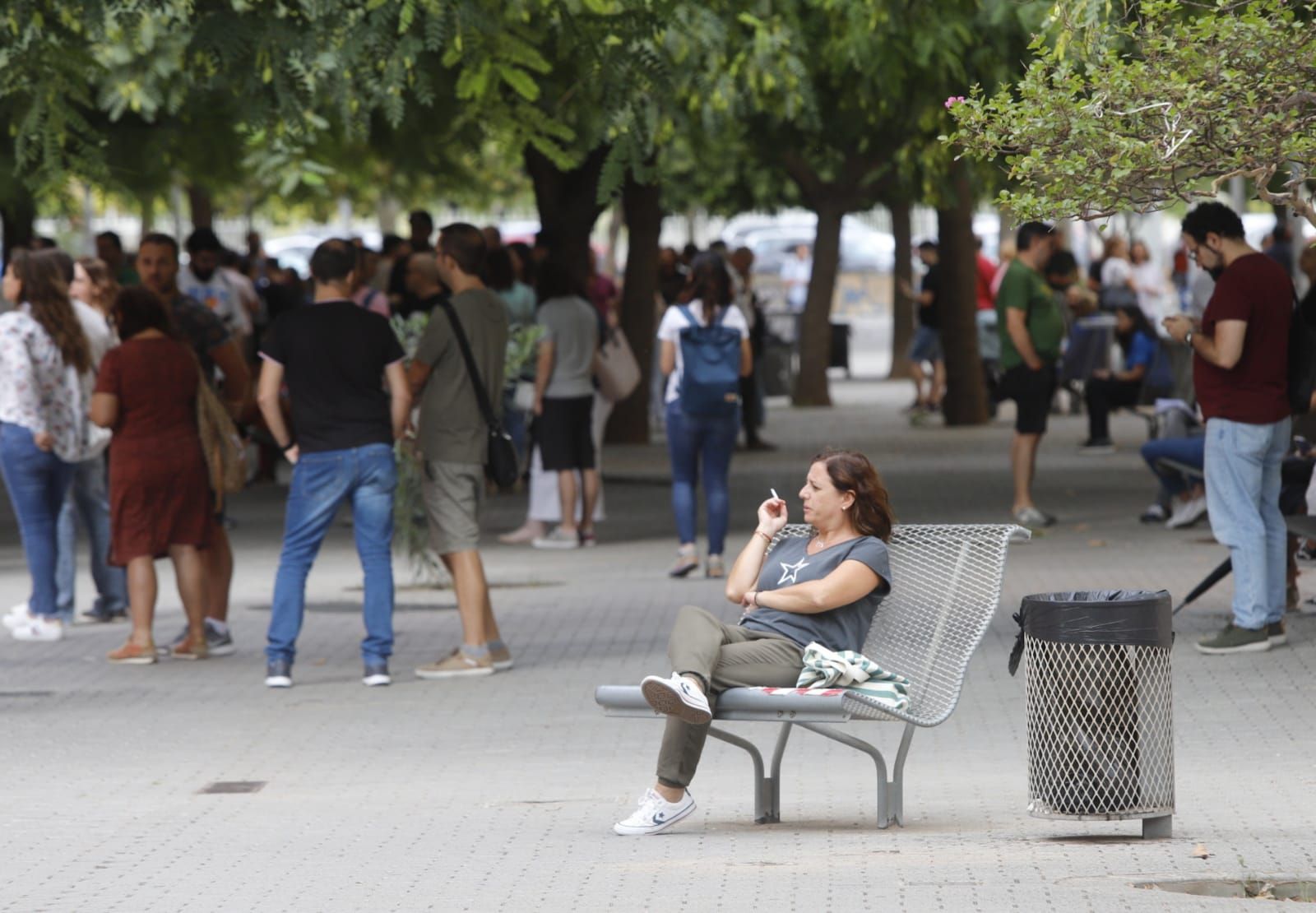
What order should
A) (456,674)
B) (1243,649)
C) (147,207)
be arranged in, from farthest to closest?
(147,207)
(456,674)
(1243,649)

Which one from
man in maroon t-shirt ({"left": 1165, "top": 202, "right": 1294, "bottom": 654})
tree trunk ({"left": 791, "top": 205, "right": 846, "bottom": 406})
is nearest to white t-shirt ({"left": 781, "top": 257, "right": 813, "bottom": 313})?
tree trunk ({"left": 791, "top": 205, "right": 846, "bottom": 406})

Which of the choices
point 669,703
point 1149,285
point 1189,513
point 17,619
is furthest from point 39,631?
point 1149,285

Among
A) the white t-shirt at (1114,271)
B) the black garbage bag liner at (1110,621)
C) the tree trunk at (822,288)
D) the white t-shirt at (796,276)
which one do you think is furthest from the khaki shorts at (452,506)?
the white t-shirt at (796,276)

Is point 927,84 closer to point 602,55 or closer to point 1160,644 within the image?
point 602,55

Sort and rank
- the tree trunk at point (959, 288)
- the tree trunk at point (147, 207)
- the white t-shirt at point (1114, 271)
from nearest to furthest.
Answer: the tree trunk at point (147, 207)
the tree trunk at point (959, 288)
the white t-shirt at point (1114, 271)

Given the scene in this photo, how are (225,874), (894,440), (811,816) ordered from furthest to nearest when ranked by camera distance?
(894,440) → (811,816) → (225,874)

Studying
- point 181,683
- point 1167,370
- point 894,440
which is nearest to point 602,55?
point 181,683

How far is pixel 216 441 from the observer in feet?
33.8

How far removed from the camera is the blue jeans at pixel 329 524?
31.1ft

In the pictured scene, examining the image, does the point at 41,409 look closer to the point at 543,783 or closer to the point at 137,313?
the point at 137,313

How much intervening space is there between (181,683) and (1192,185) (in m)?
5.64

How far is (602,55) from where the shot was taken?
10.2 meters

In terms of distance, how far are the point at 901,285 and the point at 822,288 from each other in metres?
3.49

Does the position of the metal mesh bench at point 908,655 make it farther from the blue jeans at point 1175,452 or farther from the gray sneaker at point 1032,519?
the gray sneaker at point 1032,519
